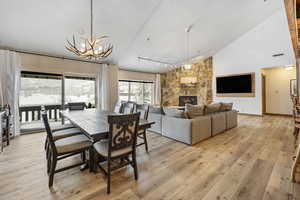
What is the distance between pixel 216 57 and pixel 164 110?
5.59 meters

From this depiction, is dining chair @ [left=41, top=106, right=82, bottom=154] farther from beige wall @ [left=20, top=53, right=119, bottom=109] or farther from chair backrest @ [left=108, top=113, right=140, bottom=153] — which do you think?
beige wall @ [left=20, top=53, right=119, bottom=109]

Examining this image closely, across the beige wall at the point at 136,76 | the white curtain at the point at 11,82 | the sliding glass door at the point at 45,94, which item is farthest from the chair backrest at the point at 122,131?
the beige wall at the point at 136,76

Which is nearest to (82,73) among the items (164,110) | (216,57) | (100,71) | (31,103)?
(100,71)

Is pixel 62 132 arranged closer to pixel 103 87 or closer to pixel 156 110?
pixel 156 110

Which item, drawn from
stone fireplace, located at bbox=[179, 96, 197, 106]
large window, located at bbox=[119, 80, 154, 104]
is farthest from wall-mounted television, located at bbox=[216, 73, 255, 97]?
large window, located at bbox=[119, 80, 154, 104]

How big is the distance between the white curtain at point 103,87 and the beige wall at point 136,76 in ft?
4.90

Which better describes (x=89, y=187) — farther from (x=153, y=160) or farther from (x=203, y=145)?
(x=203, y=145)

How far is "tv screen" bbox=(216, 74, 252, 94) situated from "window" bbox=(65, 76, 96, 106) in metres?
6.40

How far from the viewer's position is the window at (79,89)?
15.8ft

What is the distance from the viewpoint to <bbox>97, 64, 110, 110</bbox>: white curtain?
5.39 meters

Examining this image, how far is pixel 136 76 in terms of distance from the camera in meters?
7.52

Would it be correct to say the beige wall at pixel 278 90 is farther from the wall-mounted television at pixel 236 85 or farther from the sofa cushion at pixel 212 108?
the sofa cushion at pixel 212 108

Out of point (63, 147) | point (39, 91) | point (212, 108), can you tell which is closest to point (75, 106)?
point (39, 91)

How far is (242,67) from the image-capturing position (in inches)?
257
